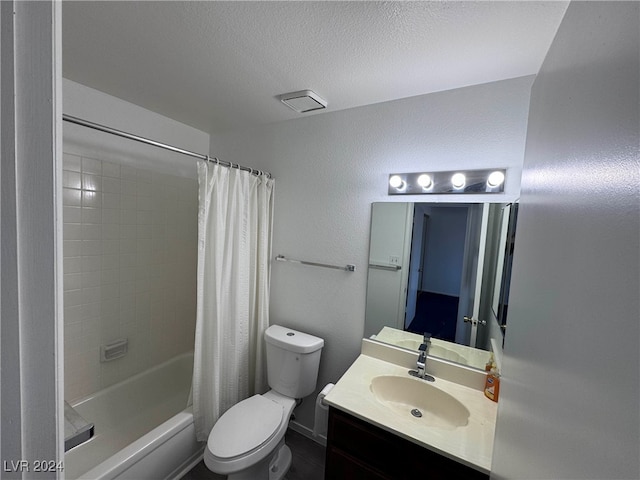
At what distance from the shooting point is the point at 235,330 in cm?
179

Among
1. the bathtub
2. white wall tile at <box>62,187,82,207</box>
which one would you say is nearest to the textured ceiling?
white wall tile at <box>62,187,82,207</box>

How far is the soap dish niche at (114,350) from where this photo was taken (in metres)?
1.83

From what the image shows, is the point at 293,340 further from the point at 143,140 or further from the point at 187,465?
the point at 143,140

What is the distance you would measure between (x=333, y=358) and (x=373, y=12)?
1.90 metres

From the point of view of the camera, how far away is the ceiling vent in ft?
4.98

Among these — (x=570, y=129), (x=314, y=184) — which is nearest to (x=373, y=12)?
(x=570, y=129)

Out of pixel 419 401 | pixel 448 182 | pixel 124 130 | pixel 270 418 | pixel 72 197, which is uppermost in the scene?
pixel 124 130

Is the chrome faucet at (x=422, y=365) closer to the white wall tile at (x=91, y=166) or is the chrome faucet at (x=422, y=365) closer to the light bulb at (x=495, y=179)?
the light bulb at (x=495, y=179)

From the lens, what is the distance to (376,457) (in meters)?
1.13

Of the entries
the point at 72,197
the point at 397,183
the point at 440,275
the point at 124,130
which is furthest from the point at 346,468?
the point at 124,130

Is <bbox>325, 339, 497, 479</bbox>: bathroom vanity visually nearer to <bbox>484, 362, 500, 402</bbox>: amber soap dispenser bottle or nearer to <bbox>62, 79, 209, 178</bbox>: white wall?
<bbox>484, 362, 500, 402</bbox>: amber soap dispenser bottle

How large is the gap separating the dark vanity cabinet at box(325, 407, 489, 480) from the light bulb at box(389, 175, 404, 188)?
125 centimetres

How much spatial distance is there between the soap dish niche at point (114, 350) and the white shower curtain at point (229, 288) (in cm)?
74

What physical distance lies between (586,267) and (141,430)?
262 cm
